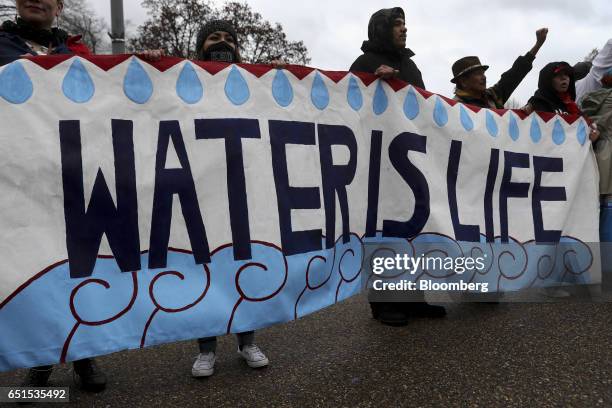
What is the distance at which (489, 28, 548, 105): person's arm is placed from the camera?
3.57m

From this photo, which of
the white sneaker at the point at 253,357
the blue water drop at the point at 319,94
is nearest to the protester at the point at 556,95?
the blue water drop at the point at 319,94

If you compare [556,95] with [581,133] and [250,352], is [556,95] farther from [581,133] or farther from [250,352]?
[250,352]

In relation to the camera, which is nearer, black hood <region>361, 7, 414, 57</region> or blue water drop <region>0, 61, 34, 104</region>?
blue water drop <region>0, 61, 34, 104</region>

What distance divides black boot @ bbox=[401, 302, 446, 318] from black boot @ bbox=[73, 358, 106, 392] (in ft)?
5.93

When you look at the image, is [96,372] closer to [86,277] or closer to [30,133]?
[86,277]

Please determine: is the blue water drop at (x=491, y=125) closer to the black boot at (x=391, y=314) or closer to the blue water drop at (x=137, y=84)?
the black boot at (x=391, y=314)

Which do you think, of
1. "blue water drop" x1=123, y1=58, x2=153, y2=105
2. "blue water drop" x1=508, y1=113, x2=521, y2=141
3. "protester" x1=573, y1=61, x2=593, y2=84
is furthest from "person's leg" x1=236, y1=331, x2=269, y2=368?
"protester" x1=573, y1=61, x2=593, y2=84

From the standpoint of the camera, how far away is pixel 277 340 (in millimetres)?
2744

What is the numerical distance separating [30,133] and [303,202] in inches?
48.0

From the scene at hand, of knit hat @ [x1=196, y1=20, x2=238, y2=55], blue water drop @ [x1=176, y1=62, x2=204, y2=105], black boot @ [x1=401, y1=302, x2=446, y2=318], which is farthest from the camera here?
black boot @ [x1=401, y1=302, x2=446, y2=318]

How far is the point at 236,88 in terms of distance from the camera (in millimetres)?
2342

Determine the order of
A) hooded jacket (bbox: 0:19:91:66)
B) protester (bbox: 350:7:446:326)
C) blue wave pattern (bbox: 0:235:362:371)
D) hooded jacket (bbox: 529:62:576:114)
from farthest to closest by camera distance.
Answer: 1. hooded jacket (bbox: 529:62:576:114)
2. protester (bbox: 350:7:446:326)
3. hooded jacket (bbox: 0:19:91:66)
4. blue wave pattern (bbox: 0:235:362:371)

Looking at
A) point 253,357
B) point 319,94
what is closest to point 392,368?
point 253,357

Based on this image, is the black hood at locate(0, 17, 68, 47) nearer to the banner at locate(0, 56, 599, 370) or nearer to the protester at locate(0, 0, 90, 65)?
the protester at locate(0, 0, 90, 65)
